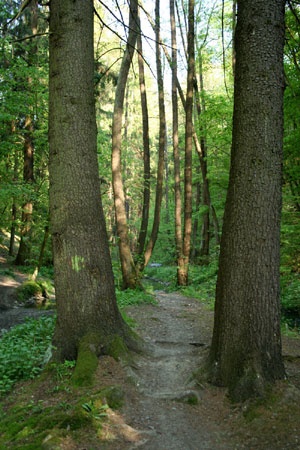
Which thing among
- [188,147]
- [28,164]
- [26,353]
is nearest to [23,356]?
[26,353]

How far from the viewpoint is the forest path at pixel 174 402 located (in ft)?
11.5

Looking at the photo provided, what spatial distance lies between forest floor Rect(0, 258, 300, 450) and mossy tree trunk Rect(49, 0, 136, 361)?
549mm

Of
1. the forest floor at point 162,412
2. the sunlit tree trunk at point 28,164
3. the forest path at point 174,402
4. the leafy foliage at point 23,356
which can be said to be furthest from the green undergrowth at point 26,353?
the sunlit tree trunk at point 28,164

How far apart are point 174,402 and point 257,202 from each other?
8.00 ft

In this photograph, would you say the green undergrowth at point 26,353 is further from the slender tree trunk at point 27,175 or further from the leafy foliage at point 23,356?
the slender tree trunk at point 27,175

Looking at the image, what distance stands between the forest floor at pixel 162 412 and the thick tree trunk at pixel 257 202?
1.08 ft

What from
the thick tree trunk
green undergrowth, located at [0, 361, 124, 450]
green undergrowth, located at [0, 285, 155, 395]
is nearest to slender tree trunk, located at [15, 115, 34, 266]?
green undergrowth, located at [0, 285, 155, 395]

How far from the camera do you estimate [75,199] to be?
4750 mm

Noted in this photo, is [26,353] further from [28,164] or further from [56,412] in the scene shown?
[28,164]

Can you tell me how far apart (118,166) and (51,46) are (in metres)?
6.07

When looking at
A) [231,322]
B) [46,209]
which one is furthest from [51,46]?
[46,209]

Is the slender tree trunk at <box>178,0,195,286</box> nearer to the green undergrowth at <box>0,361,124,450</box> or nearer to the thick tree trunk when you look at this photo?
the thick tree trunk

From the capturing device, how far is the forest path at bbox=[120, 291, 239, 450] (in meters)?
3.50

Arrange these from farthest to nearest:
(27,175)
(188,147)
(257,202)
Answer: (27,175)
(188,147)
(257,202)
